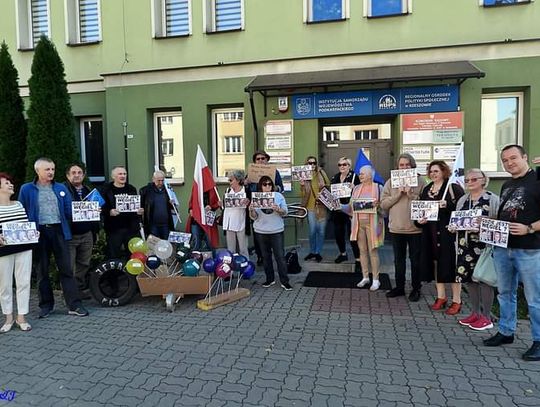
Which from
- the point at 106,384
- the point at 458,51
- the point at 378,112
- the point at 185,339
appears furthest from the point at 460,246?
the point at 458,51

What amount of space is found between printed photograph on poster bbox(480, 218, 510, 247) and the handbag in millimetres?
302

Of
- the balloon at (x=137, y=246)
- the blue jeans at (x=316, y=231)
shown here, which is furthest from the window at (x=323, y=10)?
the balloon at (x=137, y=246)

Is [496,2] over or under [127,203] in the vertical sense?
over

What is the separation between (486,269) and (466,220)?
0.56 metres

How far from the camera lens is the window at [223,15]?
9.66m

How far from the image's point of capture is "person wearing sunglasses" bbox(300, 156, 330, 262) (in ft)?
24.8

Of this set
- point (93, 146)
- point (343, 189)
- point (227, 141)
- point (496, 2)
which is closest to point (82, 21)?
point (93, 146)

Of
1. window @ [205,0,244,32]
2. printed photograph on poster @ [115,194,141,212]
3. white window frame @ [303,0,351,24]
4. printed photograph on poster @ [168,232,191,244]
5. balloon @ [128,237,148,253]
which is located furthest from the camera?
window @ [205,0,244,32]

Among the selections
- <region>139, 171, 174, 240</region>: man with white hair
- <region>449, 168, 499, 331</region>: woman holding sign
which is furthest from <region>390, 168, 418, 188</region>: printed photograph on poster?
<region>139, 171, 174, 240</region>: man with white hair

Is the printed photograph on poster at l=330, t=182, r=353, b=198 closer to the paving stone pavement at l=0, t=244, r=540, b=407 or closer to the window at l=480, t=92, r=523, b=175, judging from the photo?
the paving stone pavement at l=0, t=244, r=540, b=407

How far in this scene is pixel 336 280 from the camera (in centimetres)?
698

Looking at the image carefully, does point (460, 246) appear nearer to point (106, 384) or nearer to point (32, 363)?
point (106, 384)

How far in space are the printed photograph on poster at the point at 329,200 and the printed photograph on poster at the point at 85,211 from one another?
11.7ft

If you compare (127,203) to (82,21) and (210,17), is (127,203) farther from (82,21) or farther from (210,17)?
(82,21)
